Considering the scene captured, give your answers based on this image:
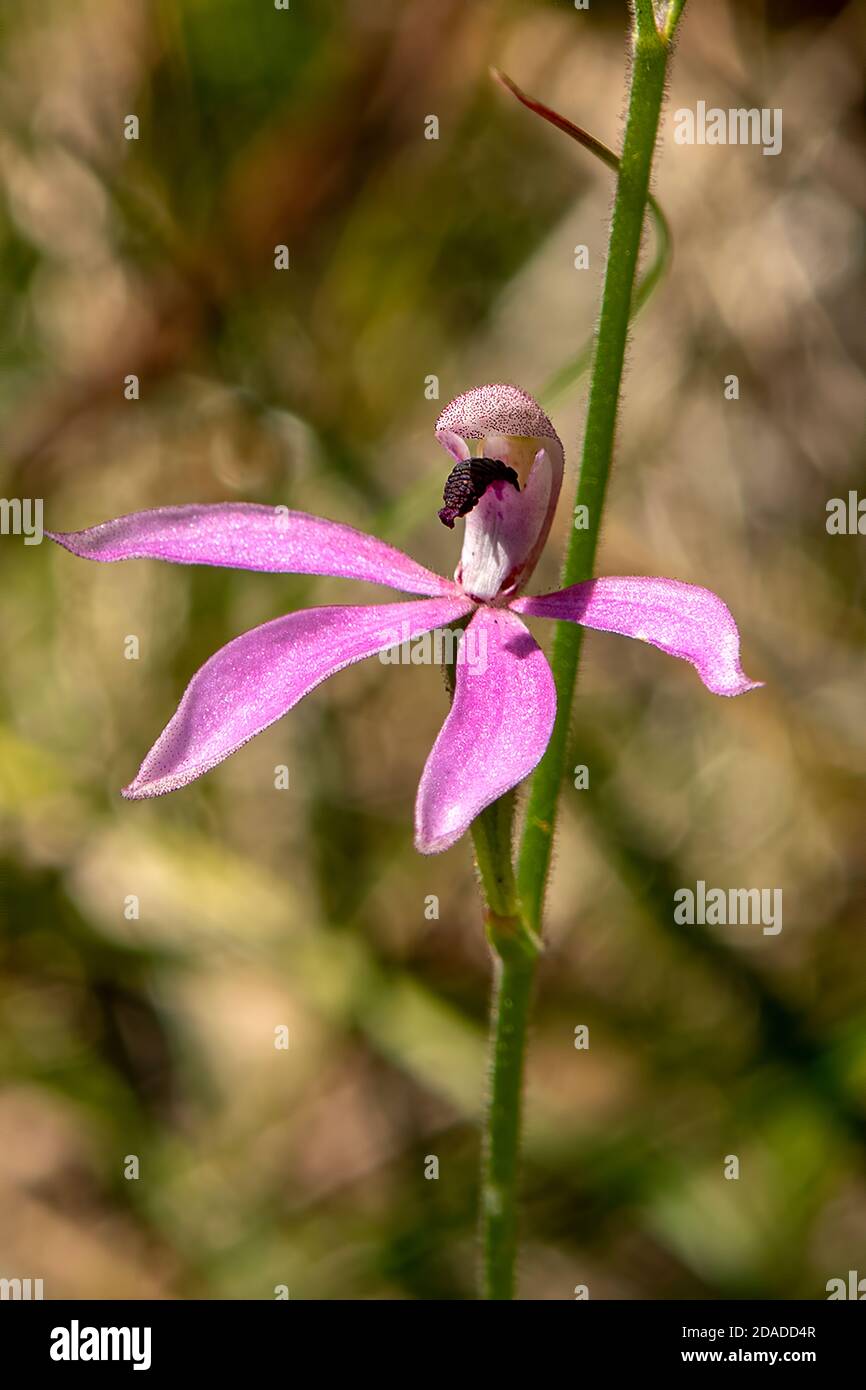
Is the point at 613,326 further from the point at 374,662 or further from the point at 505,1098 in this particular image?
the point at 374,662

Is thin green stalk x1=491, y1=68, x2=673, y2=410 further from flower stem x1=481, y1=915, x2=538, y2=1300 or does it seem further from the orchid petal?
flower stem x1=481, y1=915, x2=538, y2=1300

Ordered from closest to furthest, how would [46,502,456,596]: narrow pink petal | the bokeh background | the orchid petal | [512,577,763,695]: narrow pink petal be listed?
[512,577,763,695]: narrow pink petal
[46,502,456,596]: narrow pink petal
the orchid petal
the bokeh background

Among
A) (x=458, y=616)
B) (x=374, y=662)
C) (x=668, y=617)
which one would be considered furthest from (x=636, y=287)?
(x=374, y=662)

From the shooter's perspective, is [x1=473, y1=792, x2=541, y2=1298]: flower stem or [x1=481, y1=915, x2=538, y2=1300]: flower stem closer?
[x1=473, y1=792, x2=541, y2=1298]: flower stem

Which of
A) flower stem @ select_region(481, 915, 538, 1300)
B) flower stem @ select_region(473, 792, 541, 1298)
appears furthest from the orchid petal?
flower stem @ select_region(481, 915, 538, 1300)

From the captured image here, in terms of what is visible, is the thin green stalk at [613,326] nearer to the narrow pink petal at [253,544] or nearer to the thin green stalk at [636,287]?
the thin green stalk at [636,287]

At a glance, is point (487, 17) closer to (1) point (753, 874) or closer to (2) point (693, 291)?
(2) point (693, 291)
